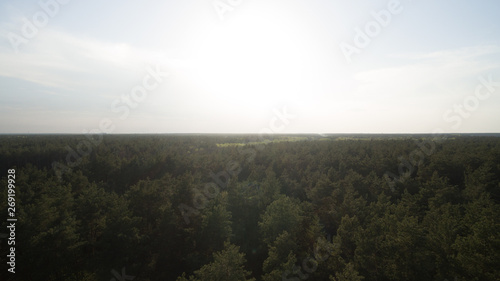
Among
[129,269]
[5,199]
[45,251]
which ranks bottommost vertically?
[129,269]

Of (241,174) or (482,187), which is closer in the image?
(482,187)

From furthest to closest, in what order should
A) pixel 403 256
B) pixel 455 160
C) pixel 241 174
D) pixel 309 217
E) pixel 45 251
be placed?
pixel 241 174, pixel 455 160, pixel 309 217, pixel 45 251, pixel 403 256

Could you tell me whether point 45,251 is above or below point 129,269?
above

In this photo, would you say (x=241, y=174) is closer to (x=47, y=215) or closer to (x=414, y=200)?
(x=414, y=200)

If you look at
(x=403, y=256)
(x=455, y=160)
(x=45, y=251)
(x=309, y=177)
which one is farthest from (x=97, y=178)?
(x=455, y=160)

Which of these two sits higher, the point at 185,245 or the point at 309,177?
the point at 309,177

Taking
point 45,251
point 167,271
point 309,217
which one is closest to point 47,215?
point 45,251

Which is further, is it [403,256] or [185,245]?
[185,245]

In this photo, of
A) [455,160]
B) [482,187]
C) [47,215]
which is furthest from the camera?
[455,160]

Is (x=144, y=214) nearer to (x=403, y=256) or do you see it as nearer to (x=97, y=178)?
(x=403, y=256)
